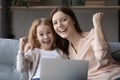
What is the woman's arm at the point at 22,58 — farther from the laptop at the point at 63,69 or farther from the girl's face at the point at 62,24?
the laptop at the point at 63,69

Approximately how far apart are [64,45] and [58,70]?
570 mm

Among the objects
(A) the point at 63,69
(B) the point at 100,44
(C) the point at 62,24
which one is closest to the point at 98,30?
(B) the point at 100,44

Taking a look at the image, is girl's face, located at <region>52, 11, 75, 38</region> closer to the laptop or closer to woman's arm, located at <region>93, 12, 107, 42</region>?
woman's arm, located at <region>93, 12, 107, 42</region>

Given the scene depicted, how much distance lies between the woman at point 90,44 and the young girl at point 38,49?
0.15m

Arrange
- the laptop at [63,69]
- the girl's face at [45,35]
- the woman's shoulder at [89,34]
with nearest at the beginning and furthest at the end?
the laptop at [63,69] < the woman's shoulder at [89,34] < the girl's face at [45,35]

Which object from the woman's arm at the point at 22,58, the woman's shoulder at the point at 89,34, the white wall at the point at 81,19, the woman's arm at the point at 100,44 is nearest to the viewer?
the woman's arm at the point at 100,44

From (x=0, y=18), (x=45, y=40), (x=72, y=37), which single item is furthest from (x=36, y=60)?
(x=0, y=18)

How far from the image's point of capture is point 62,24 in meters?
1.73

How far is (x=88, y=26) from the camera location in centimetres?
356

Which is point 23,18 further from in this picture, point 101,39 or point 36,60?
point 101,39

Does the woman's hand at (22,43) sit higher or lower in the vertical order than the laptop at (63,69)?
higher

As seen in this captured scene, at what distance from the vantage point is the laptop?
52.1 inches

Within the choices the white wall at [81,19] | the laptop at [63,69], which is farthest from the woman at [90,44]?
the white wall at [81,19]

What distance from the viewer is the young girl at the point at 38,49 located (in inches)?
73.6
